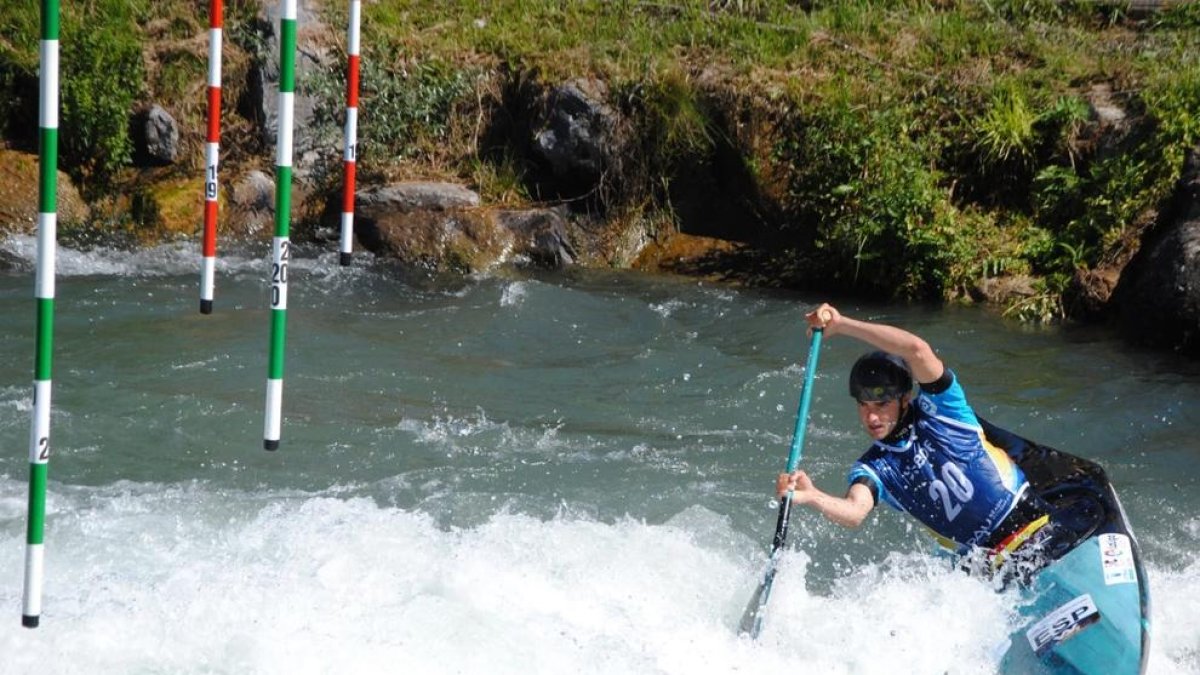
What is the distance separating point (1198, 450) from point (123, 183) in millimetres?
8067

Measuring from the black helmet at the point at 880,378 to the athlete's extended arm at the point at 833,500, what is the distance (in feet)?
0.96

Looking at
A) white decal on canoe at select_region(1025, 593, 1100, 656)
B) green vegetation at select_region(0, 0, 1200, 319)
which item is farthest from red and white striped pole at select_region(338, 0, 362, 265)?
green vegetation at select_region(0, 0, 1200, 319)

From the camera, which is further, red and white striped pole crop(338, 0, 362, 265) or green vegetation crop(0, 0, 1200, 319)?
green vegetation crop(0, 0, 1200, 319)

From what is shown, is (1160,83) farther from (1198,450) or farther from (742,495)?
(742,495)

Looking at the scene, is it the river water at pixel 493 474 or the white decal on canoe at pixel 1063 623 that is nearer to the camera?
the white decal on canoe at pixel 1063 623

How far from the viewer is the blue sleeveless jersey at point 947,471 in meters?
4.36

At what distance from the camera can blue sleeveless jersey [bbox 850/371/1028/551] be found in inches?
171

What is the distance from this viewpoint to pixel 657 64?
1082 cm

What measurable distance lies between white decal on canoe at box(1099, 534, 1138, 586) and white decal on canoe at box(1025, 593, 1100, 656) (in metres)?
0.11

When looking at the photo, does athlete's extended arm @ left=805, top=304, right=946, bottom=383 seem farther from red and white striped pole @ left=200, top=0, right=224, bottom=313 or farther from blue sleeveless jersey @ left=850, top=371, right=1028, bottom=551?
red and white striped pole @ left=200, top=0, right=224, bottom=313

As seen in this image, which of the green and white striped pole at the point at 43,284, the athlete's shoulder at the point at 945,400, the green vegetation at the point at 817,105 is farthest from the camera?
the green vegetation at the point at 817,105

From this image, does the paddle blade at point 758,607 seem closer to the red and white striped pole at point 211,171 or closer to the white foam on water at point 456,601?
the white foam on water at point 456,601

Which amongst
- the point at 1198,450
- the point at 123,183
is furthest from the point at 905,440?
the point at 123,183

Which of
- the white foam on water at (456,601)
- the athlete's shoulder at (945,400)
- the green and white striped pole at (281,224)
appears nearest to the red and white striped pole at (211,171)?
the white foam on water at (456,601)
